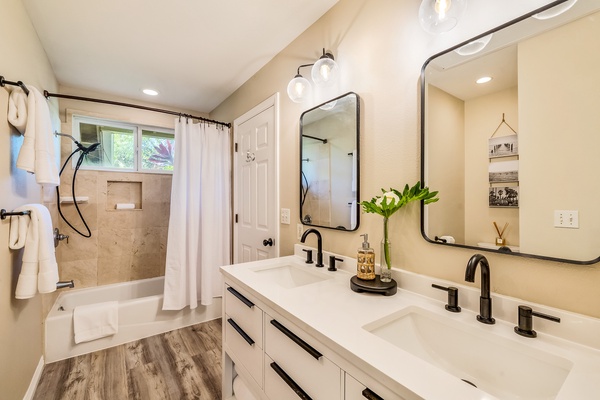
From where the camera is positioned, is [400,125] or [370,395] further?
[400,125]

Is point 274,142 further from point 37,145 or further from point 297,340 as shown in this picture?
point 297,340

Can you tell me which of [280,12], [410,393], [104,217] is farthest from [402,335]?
[104,217]

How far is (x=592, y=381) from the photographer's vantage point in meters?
0.59

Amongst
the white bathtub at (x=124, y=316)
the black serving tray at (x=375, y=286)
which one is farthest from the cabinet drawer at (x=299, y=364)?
the white bathtub at (x=124, y=316)

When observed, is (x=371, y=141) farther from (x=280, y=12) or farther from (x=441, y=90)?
(x=280, y=12)

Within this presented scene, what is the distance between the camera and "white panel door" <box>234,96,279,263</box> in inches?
84.1

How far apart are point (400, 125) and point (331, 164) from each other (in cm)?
51

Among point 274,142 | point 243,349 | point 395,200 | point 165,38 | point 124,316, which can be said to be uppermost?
point 165,38

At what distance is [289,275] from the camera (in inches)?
64.4

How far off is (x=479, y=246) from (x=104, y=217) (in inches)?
136

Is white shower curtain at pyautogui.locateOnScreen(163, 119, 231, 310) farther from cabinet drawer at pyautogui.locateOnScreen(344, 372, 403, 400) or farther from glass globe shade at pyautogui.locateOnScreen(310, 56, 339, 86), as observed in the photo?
cabinet drawer at pyautogui.locateOnScreen(344, 372, 403, 400)

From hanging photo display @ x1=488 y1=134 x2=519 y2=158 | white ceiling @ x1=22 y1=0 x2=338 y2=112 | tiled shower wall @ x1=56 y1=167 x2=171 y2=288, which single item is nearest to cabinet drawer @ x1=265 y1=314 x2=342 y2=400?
hanging photo display @ x1=488 y1=134 x2=519 y2=158

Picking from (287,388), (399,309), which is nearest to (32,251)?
(287,388)

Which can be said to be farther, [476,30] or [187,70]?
[187,70]
